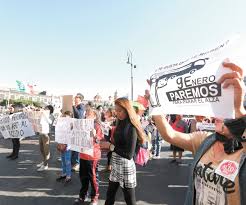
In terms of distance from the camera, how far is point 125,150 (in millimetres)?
3979

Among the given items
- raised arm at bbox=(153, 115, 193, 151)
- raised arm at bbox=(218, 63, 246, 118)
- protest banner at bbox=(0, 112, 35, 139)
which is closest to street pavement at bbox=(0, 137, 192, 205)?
protest banner at bbox=(0, 112, 35, 139)

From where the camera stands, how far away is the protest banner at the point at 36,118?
7583 millimetres

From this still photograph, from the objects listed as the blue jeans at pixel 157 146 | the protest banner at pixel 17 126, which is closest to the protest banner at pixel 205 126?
the blue jeans at pixel 157 146

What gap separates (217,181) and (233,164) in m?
0.17

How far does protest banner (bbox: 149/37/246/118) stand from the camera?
5.56 ft

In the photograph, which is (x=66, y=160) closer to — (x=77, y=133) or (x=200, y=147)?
(x=77, y=133)

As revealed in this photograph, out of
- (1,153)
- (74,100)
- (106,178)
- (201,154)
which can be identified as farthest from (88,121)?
(1,153)

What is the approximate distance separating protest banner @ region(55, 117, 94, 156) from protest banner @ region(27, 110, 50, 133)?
201 centimetres

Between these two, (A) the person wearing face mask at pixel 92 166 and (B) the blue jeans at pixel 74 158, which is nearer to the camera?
(A) the person wearing face mask at pixel 92 166

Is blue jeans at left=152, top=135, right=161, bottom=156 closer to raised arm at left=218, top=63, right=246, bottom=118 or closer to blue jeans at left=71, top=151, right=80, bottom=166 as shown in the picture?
blue jeans at left=71, top=151, right=80, bottom=166

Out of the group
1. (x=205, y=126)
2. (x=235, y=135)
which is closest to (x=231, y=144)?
(x=235, y=135)

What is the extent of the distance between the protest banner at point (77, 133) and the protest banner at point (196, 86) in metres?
2.92

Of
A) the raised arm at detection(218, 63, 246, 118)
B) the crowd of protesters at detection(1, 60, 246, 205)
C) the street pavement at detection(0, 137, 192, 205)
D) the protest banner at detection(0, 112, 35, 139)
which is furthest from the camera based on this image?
the protest banner at detection(0, 112, 35, 139)

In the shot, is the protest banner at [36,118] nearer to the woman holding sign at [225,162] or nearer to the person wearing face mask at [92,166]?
the person wearing face mask at [92,166]
